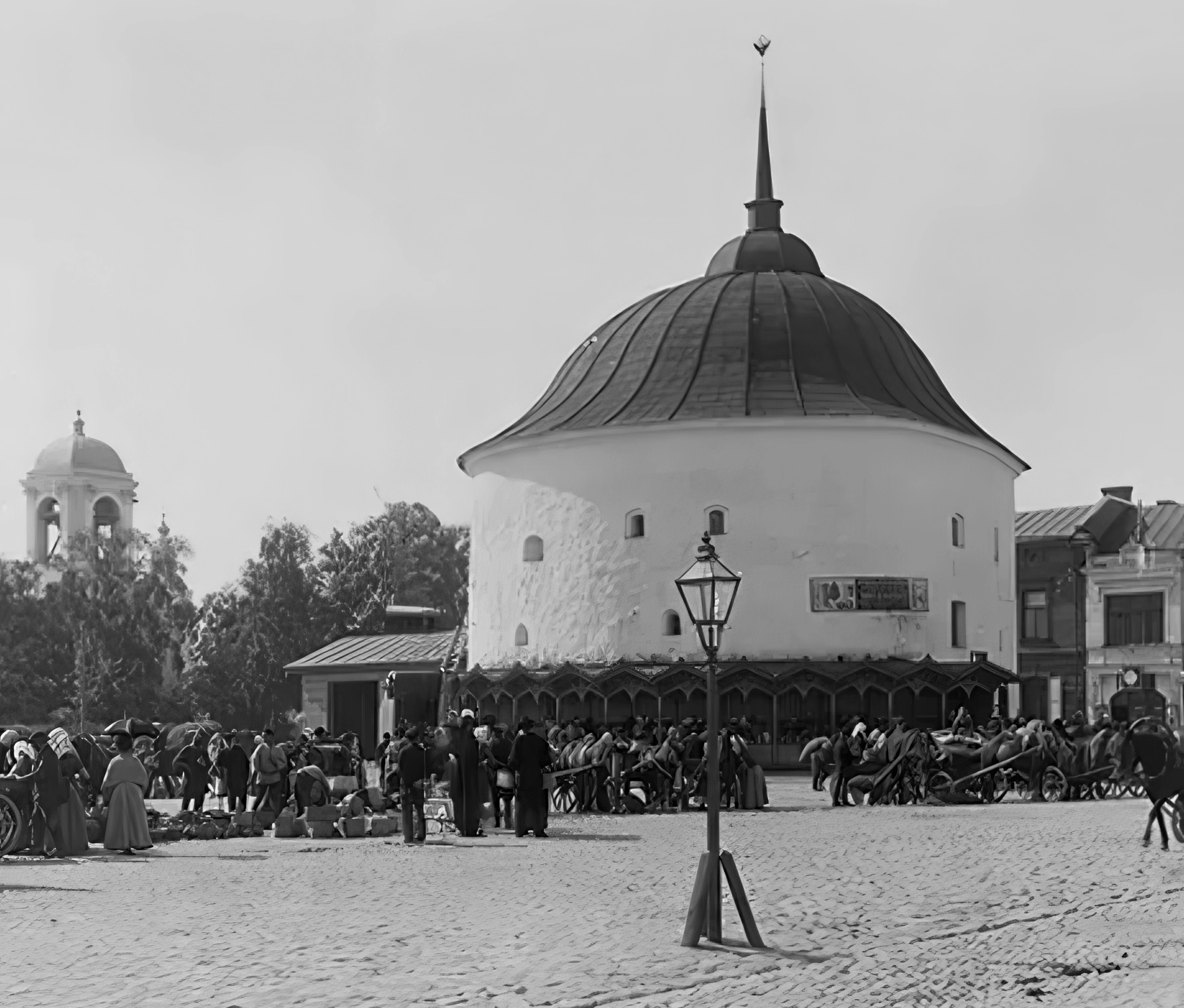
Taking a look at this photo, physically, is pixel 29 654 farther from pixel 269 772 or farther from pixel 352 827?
pixel 352 827

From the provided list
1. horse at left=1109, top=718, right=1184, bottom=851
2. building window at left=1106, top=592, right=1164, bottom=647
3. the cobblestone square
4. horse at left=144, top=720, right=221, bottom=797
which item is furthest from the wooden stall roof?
horse at left=1109, top=718, right=1184, bottom=851

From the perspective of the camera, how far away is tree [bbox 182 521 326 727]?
246ft

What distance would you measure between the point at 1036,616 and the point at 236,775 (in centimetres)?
3958

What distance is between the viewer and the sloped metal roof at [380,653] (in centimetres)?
5862

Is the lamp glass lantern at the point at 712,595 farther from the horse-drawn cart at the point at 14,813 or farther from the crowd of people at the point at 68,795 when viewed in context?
the horse-drawn cart at the point at 14,813

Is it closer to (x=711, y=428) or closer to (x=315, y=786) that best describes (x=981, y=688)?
(x=711, y=428)

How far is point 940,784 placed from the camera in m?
28.8

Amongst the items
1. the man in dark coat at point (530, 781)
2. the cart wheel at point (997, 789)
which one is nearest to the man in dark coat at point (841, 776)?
the cart wheel at point (997, 789)

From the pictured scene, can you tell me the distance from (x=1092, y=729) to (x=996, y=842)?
11.1m

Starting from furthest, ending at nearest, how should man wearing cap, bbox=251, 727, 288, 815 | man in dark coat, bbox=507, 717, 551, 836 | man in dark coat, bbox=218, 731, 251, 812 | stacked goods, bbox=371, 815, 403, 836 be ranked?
man in dark coat, bbox=218, 731, 251, 812 → man wearing cap, bbox=251, 727, 288, 815 → stacked goods, bbox=371, 815, 403, 836 → man in dark coat, bbox=507, 717, 551, 836

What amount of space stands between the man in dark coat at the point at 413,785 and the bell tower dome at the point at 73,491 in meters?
67.8

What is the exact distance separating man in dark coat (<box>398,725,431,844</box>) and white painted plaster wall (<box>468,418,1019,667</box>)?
→ 22.9m

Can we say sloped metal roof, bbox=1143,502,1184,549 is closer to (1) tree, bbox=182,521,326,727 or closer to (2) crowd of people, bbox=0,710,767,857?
(2) crowd of people, bbox=0,710,767,857

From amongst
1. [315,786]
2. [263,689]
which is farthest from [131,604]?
[315,786]
